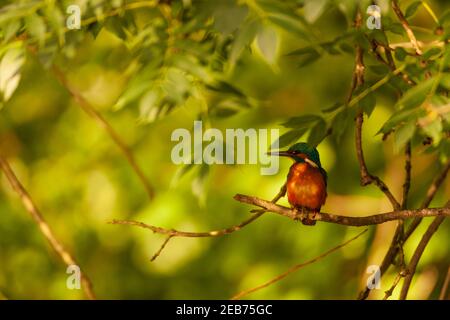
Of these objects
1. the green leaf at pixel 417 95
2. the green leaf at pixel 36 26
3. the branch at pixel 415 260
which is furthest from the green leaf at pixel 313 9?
the branch at pixel 415 260

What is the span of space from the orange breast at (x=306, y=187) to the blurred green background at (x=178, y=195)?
1448 millimetres

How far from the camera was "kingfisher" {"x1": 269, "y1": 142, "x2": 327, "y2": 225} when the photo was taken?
271 centimetres

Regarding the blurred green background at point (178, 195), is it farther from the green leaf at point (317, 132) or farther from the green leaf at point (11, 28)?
the green leaf at point (11, 28)

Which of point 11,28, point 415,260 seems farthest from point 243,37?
point 415,260

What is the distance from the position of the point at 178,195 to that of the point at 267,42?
2.70 m

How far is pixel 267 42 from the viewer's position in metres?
2.12

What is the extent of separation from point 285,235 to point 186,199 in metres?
0.62

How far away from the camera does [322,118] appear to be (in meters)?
2.79

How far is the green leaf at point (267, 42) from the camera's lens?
2090 millimetres

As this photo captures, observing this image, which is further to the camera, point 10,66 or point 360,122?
point 360,122

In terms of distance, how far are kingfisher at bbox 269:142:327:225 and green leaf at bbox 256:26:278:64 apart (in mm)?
701

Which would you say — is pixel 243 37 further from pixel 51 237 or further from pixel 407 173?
pixel 51 237

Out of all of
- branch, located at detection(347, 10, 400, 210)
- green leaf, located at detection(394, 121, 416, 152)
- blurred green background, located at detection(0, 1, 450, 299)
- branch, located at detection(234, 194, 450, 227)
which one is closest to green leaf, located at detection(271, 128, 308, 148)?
branch, located at detection(347, 10, 400, 210)
